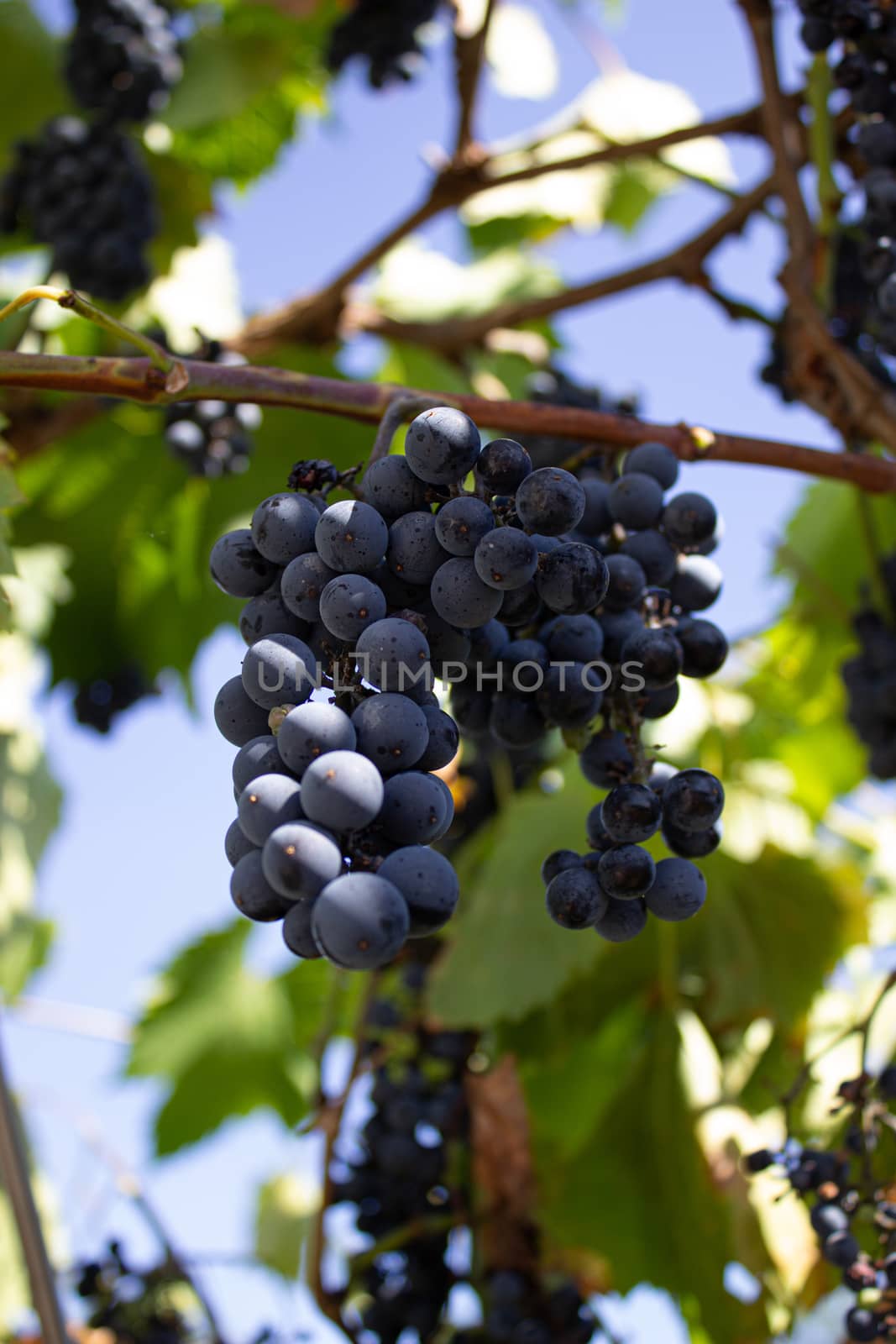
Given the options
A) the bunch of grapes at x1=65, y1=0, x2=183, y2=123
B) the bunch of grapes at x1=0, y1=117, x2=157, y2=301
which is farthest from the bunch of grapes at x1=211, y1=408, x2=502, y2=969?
the bunch of grapes at x1=65, y1=0, x2=183, y2=123

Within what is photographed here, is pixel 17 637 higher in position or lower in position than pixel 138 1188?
higher

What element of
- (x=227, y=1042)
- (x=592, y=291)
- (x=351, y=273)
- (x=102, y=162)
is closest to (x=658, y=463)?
(x=592, y=291)

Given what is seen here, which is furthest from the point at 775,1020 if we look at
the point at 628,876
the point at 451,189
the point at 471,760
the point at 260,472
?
the point at 451,189

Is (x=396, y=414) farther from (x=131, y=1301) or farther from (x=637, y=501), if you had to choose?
(x=131, y=1301)

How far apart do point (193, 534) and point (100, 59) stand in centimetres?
116

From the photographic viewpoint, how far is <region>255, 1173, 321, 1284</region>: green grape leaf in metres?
3.10

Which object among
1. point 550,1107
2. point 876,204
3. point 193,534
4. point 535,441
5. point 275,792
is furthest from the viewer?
point 193,534

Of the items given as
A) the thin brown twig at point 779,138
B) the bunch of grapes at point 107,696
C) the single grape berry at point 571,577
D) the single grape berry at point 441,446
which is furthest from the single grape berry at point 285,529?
the bunch of grapes at point 107,696

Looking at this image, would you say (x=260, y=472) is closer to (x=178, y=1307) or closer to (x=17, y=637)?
(x=17, y=637)

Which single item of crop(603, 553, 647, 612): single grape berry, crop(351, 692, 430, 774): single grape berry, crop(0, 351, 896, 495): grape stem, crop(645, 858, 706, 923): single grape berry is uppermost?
crop(0, 351, 896, 495): grape stem

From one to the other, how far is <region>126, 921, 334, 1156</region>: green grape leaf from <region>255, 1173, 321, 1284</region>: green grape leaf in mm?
313

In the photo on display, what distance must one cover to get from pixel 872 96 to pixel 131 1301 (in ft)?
8.01

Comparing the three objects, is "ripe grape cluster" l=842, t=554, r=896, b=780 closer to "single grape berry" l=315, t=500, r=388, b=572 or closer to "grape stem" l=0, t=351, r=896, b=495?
"grape stem" l=0, t=351, r=896, b=495

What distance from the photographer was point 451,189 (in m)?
2.93
